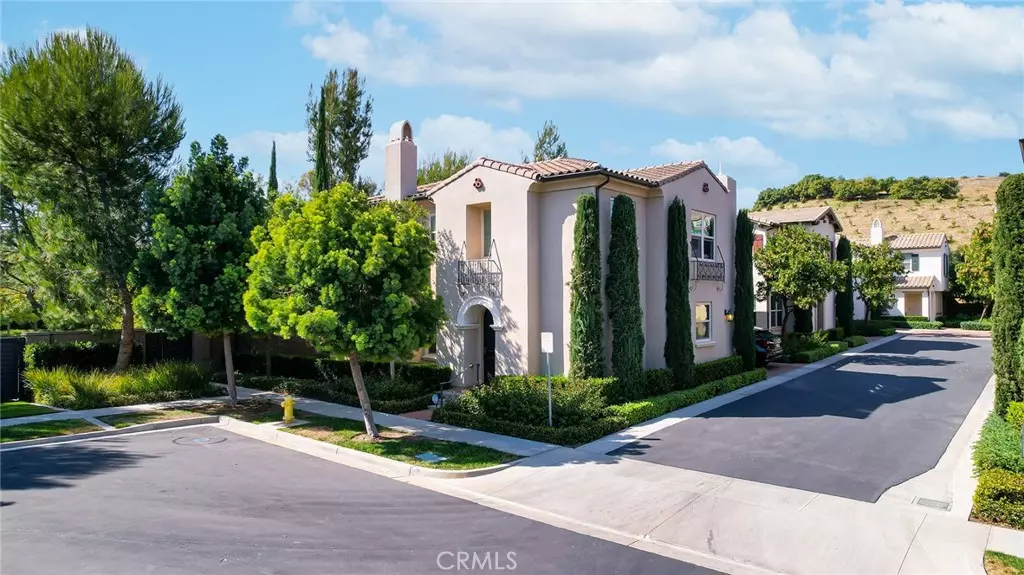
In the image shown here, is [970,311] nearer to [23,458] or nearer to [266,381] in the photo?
[266,381]

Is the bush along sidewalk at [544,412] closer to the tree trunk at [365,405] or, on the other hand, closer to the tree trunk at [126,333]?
the tree trunk at [365,405]

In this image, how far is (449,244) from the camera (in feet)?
61.8

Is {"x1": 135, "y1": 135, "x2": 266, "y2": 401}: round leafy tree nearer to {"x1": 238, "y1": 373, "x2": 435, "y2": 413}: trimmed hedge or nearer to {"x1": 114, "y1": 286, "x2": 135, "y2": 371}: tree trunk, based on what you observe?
{"x1": 238, "y1": 373, "x2": 435, "y2": 413}: trimmed hedge

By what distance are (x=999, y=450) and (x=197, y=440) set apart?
52.8 ft

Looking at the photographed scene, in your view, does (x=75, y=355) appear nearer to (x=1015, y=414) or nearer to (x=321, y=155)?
(x=321, y=155)

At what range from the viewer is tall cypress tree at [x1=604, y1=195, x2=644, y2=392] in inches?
629

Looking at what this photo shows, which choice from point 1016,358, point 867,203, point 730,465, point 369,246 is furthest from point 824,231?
point 867,203

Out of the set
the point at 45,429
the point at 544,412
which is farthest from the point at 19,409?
the point at 544,412

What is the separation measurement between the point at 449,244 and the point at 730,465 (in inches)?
427

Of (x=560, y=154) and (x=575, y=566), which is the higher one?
(x=560, y=154)

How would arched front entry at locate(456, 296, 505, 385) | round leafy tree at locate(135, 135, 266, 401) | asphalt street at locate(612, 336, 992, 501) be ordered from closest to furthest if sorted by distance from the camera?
asphalt street at locate(612, 336, 992, 501)
round leafy tree at locate(135, 135, 266, 401)
arched front entry at locate(456, 296, 505, 385)

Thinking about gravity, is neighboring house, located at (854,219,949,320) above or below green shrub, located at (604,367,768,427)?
above

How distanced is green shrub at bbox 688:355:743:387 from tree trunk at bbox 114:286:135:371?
61.4 feet

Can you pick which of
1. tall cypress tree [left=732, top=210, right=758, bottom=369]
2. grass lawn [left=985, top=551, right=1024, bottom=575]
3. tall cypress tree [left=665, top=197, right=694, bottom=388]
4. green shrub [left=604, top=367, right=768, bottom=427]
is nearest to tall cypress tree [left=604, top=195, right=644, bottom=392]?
green shrub [left=604, top=367, right=768, bottom=427]
